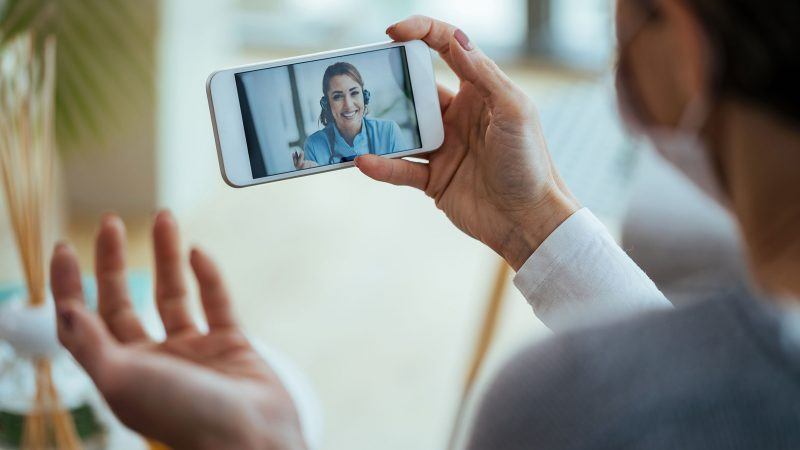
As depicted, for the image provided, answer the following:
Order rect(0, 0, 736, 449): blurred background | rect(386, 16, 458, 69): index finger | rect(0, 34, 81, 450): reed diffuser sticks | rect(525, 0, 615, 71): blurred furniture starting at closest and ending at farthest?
1. rect(386, 16, 458, 69): index finger
2. rect(0, 34, 81, 450): reed diffuser sticks
3. rect(0, 0, 736, 449): blurred background
4. rect(525, 0, 615, 71): blurred furniture

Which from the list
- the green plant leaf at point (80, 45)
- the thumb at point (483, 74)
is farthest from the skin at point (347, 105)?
the green plant leaf at point (80, 45)

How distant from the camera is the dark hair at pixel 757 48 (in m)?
0.39

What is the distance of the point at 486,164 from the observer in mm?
777

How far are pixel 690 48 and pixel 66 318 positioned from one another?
445mm

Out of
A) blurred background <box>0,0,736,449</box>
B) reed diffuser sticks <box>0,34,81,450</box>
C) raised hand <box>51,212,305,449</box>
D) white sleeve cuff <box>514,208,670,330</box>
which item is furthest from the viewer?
blurred background <box>0,0,736,449</box>

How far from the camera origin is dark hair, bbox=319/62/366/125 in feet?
2.63

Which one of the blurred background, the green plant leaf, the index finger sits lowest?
the blurred background

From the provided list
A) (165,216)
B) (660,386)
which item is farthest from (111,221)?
(660,386)

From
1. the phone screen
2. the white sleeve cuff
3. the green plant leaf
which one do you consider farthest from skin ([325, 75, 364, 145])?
the green plant leaf

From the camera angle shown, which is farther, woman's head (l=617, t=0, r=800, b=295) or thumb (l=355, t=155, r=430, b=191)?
thumb (l=355, t=155, r=430, b=191)

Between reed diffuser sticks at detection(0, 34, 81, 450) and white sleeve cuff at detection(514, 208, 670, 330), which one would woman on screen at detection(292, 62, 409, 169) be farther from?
reed diffuser sticks at detection(0, 34, 81, 450)

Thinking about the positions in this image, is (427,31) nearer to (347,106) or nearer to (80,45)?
(347,106)

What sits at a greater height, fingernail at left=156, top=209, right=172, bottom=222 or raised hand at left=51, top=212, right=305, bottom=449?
fingernail at left=156, top=209, right=172, bottom=222

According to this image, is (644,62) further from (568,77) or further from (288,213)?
(568,77)
